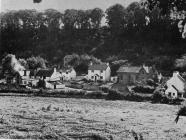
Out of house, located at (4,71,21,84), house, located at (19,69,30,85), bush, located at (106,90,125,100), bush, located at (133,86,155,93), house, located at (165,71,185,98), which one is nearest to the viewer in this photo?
house, located at (165,71,185,98)

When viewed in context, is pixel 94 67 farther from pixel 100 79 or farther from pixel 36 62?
pixel 36 62

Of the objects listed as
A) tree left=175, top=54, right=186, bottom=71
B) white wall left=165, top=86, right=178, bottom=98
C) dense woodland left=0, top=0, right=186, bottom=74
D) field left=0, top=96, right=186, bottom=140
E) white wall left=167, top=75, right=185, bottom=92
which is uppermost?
dense woodland left=0, top=0, right=186, bottom=74

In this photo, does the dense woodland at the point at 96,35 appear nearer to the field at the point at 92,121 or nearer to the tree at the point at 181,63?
the tree at the point at 181,63

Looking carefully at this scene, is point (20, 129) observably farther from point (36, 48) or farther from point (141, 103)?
point (141, 103)

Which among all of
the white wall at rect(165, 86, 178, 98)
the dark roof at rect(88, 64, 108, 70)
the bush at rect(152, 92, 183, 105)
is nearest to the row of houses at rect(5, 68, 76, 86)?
the dark roof at rect(88, 64, 108, 70)

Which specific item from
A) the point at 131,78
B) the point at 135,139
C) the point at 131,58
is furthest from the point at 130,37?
the point at 135,139

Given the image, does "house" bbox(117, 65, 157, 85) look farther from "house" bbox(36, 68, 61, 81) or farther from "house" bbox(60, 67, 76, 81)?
"house" bbox(36, 68, 61, 81)

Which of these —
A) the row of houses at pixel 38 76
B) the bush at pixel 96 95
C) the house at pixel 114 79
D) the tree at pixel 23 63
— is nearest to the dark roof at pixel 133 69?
the house at pixel 114 79
